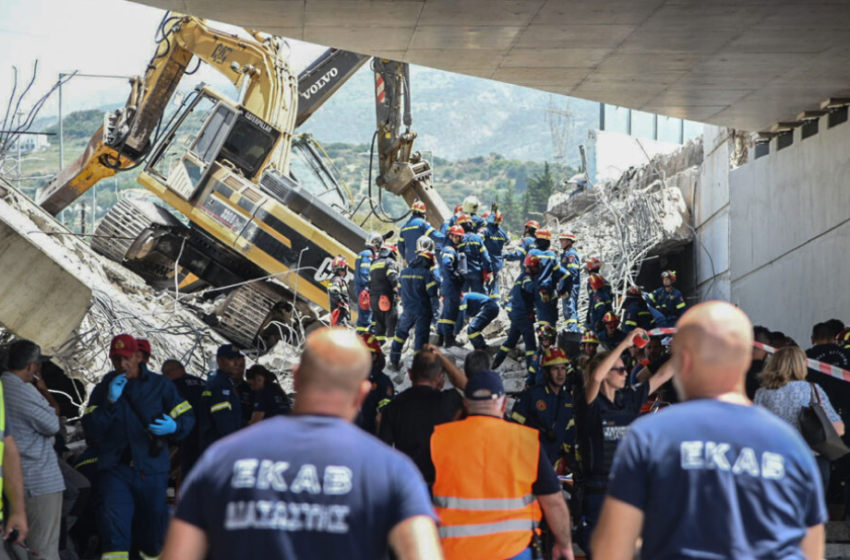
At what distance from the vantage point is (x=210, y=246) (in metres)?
20.3

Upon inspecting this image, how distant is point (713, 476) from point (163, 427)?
16.8 feet

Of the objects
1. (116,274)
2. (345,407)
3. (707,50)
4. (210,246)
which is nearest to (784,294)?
(707,50)

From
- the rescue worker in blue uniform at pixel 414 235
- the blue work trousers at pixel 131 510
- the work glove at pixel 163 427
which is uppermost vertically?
the rescue worker in blue uniform at pixel 414 235

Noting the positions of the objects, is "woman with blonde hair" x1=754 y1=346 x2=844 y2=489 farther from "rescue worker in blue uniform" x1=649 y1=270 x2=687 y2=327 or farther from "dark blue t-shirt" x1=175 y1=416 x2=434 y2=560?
"rescue worker in blue uniform" x1=649 y1=270 x2=687 y2=327

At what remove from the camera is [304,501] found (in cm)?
309

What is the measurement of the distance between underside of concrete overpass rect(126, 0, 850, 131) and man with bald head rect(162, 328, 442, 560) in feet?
24.2

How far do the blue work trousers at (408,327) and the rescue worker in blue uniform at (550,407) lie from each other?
716 centimetres

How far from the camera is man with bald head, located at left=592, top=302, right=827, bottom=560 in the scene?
3262mm

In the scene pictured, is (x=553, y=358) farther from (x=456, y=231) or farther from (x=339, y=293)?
(x=339, y=293)

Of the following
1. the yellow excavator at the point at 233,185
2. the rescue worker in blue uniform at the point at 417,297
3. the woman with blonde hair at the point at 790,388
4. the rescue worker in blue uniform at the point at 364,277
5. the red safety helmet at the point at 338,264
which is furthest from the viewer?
the yellow excavator at the point at 233,185

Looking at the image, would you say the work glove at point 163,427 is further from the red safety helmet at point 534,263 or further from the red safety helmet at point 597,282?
the red safety helmet at point 597,282

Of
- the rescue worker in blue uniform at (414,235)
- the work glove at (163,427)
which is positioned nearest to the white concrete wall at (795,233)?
the rescue worker in blue uniform at (414,235)

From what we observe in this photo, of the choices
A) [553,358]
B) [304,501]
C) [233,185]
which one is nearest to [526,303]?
[553,358]

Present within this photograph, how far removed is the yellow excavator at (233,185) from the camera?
19500 millimetres
